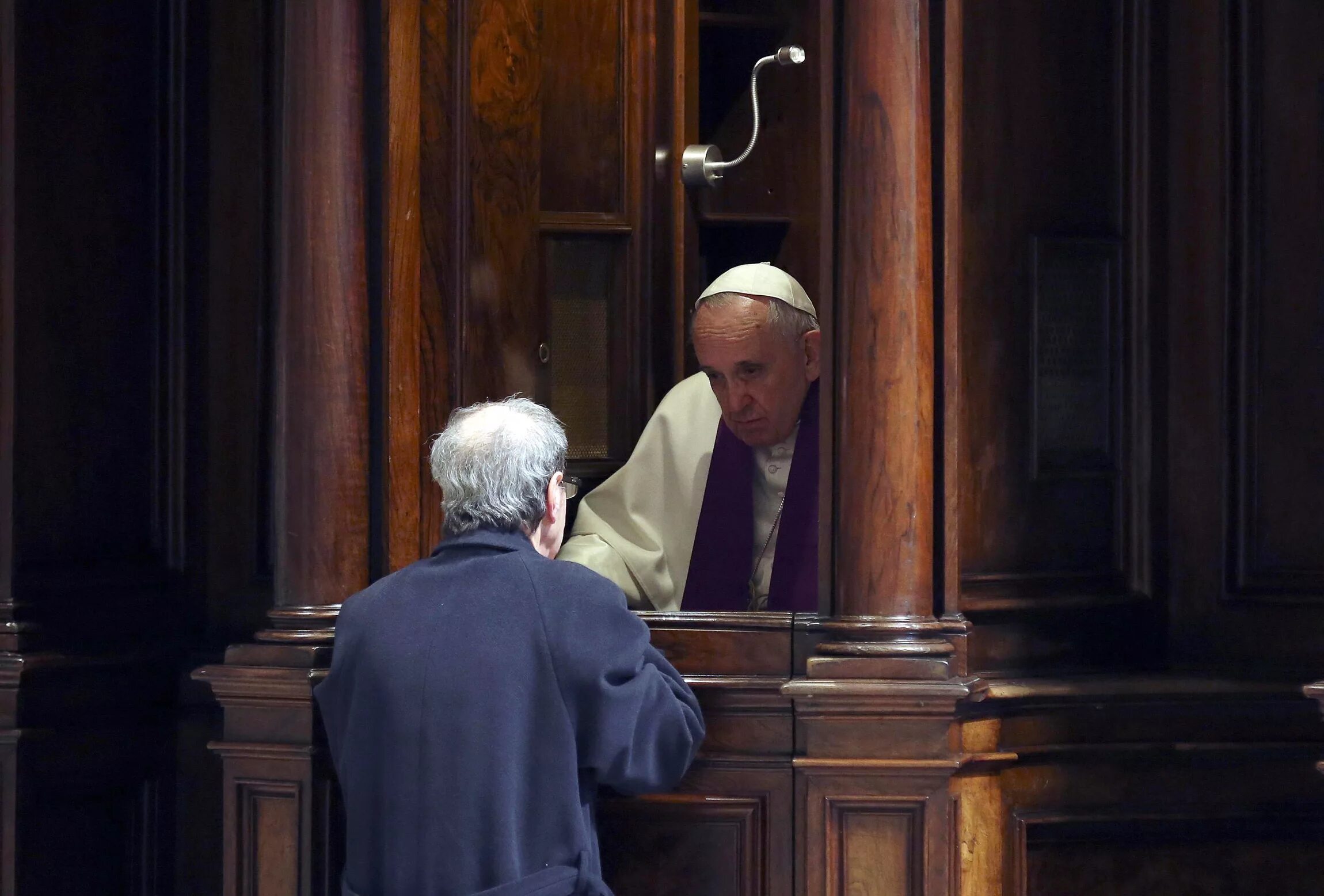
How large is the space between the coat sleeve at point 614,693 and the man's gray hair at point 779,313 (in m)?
1.15

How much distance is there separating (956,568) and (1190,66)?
49.5 inches

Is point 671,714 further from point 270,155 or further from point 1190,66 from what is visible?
point 1190,66

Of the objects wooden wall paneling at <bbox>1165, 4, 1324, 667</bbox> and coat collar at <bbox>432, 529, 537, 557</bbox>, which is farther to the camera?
wooden wall paneling at <bbox>1165, 4, 1324, 667</bbox>

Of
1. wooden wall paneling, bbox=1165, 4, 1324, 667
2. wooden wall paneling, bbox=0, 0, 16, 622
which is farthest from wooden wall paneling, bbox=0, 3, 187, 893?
wooden wall paneling, bbox=1165, 4, 1324, 667

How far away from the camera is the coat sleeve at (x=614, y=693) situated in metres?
2.81

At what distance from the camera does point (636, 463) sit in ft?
13.1

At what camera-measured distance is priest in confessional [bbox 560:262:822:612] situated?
12.7 ft

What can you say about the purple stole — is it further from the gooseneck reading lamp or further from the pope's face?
the gooseneck reading lamp

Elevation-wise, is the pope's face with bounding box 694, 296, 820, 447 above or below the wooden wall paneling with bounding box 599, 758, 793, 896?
above

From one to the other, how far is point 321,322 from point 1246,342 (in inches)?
71.9

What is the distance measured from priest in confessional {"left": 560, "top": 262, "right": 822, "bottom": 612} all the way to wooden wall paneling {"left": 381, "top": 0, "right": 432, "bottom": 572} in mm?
→ 513

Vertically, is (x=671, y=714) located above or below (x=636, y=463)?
below

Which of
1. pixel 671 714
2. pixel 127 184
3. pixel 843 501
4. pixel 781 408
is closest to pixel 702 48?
pixel 781 408

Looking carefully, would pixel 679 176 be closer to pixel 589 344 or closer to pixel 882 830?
pixel 589 344
